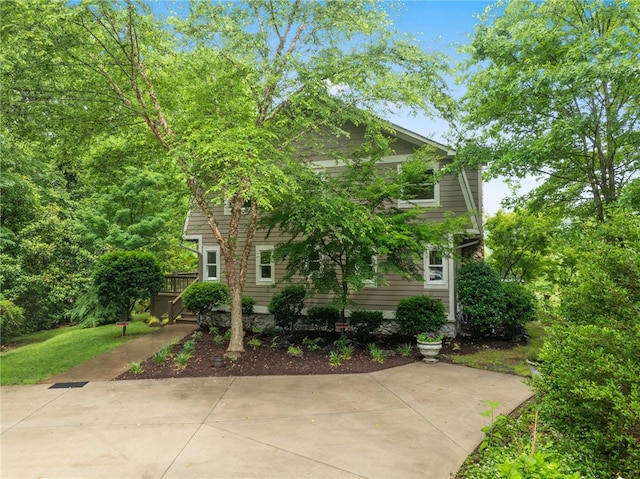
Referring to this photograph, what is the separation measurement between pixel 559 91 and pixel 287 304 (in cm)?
843

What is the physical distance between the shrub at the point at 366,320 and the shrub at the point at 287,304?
1689 millimetres

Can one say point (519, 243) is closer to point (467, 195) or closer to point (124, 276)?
point (467, 195)

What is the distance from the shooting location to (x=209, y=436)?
457 cm

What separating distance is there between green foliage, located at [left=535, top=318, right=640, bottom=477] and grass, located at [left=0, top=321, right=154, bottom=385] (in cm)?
897

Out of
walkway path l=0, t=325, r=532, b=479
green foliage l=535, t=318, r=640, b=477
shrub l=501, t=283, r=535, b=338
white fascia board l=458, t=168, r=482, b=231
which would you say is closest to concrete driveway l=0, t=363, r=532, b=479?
walkway path l=0, t=325, r=532, b=479

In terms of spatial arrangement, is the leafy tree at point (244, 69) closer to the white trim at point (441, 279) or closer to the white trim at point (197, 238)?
the white trim at point (441, 279)

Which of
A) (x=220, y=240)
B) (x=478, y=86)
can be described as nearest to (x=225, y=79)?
(x=220, y=240)

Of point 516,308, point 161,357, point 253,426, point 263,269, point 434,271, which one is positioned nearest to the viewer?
point 253,426

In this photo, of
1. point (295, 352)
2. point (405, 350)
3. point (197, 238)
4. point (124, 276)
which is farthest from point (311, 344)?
point (197, 238)

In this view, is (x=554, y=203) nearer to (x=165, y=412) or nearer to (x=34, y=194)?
(x=165, y=412)

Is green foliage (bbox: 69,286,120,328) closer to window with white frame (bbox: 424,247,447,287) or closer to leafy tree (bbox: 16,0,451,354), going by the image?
leafy tree (bbox: 16,0,451,354)

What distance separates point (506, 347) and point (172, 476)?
29.0 ft

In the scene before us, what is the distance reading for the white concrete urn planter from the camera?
821 cm

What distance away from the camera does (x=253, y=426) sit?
15.9 feet
